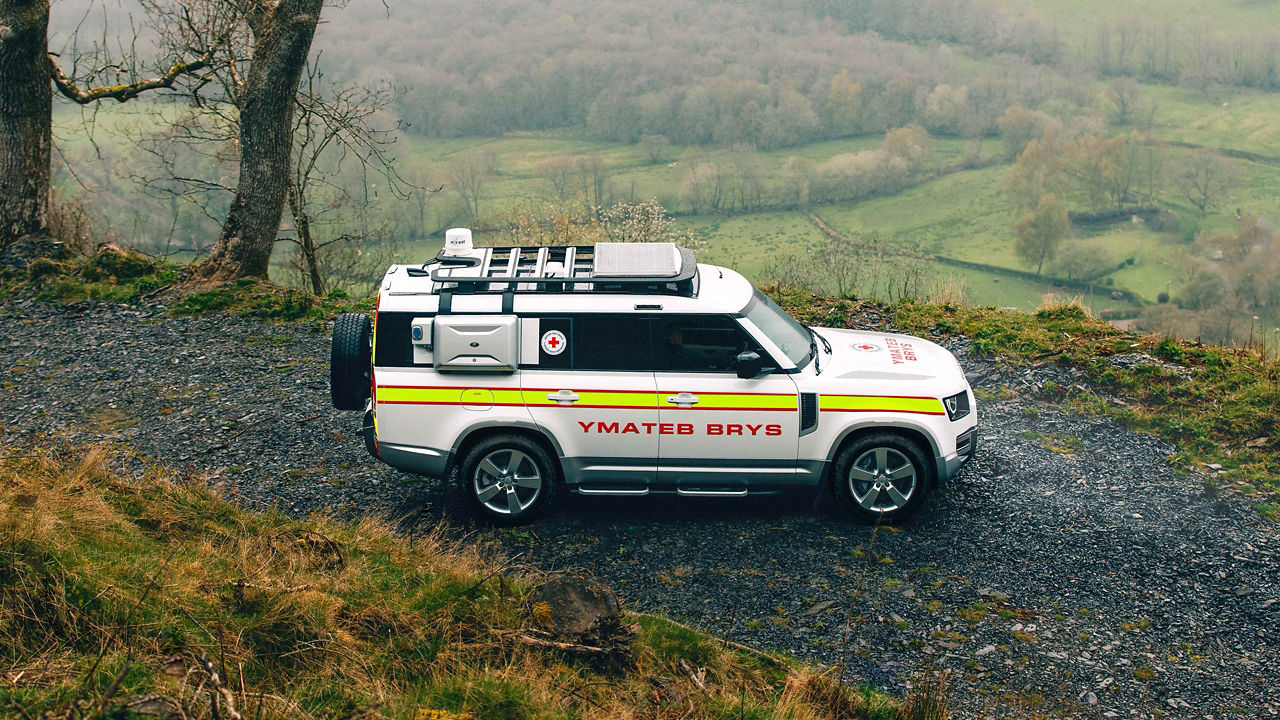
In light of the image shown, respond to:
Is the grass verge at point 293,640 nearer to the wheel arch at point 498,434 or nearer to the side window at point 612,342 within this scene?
the wheel arch at point 498,434

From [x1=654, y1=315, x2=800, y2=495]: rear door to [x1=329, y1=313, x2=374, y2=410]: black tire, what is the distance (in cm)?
255

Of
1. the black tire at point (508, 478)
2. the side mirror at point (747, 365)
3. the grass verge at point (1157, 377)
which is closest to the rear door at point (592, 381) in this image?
the black tire at point (508, 478)

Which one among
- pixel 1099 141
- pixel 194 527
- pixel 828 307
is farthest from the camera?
pixel 1099 141

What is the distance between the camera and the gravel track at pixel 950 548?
634cm

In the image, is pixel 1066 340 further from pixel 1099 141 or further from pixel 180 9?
pixel 1099 141

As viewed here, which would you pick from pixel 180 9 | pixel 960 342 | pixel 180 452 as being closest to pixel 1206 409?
pixel 960 342

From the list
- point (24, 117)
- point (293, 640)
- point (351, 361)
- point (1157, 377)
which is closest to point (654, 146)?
point (24, 117)

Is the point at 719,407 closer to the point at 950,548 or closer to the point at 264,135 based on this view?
the point at 950,548

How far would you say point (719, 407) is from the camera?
7840 millimetres

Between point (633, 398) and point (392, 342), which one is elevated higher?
point (392, 342)

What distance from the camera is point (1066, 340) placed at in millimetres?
12258

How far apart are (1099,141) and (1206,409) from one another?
103 m

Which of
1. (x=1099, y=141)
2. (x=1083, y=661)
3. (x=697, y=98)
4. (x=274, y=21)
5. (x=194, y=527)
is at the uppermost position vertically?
(x=697, y=98)

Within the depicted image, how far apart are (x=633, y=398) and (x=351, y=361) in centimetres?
249
